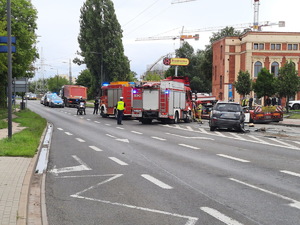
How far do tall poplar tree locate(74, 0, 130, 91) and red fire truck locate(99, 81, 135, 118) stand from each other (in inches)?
1110

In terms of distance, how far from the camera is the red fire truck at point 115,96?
30.7 meters

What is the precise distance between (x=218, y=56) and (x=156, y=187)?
205 feet

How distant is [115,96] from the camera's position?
105 feet

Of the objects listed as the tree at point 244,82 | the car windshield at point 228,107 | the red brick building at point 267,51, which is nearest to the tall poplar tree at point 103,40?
the red brick building at point 267,51

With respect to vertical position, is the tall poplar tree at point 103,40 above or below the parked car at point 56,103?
above

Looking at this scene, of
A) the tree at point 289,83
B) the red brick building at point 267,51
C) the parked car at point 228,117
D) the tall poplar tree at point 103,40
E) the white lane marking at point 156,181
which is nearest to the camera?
the white lane marking at point 156,181

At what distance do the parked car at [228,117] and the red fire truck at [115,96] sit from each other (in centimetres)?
957

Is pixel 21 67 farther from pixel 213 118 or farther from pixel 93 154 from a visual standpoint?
pixel 93 154

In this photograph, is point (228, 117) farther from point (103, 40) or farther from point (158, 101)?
point (103, 40)

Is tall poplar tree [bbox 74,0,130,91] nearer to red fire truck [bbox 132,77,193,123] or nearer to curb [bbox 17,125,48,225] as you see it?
red fire truck [bbox 132,77,193,123]

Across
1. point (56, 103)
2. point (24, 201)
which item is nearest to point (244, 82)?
point (56, 103)

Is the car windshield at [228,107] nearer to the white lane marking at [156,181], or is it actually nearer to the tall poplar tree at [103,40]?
the white lane marking at [156,181]

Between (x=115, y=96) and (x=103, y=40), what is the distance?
105ft

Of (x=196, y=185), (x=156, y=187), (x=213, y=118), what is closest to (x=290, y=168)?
(x=196, y=185)
